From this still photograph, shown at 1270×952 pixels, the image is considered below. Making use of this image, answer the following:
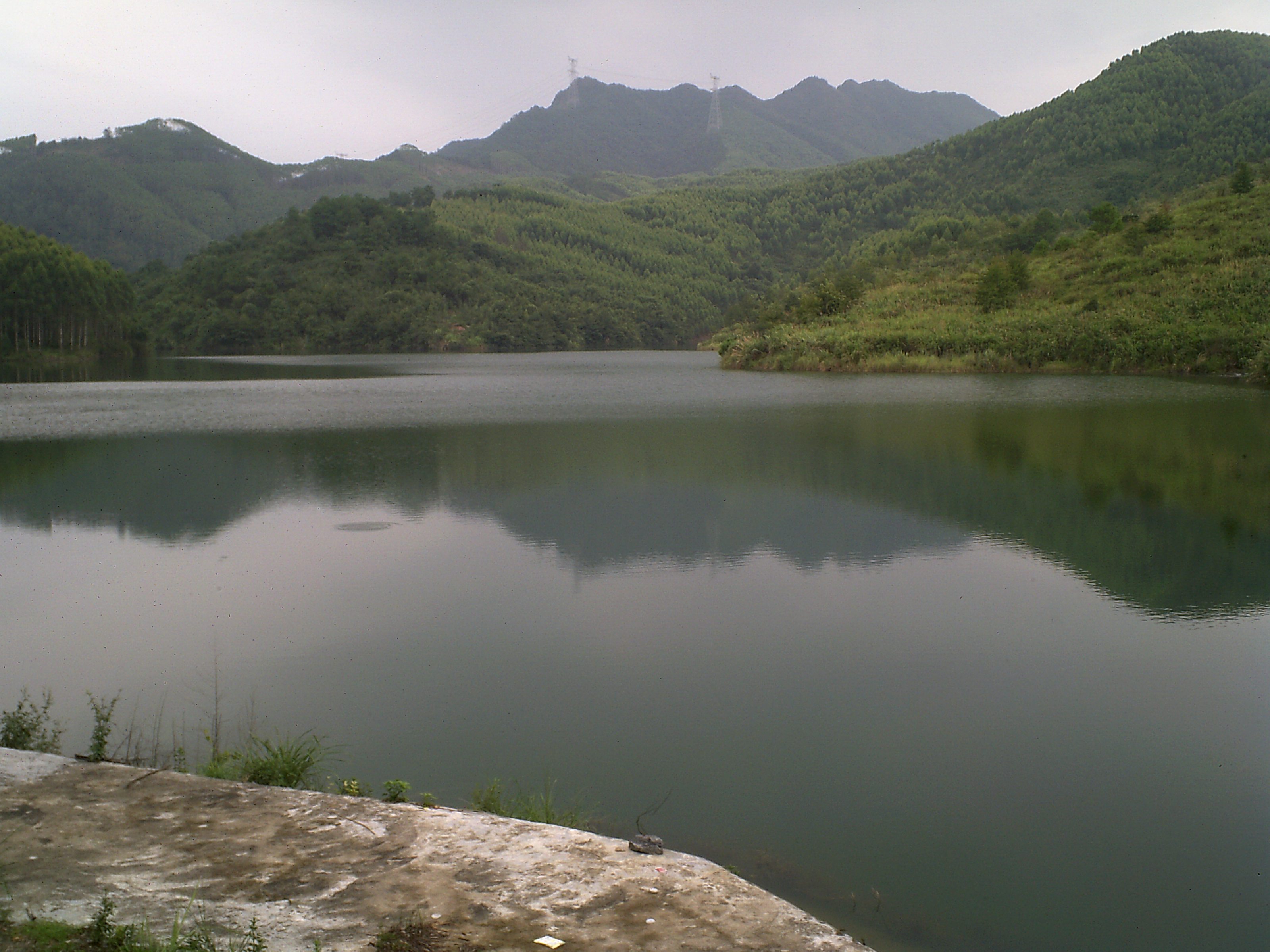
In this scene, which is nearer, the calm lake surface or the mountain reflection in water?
the calm lake surface

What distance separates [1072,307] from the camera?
34.9 m

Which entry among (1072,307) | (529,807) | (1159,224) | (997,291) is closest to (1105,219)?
(1159,224)

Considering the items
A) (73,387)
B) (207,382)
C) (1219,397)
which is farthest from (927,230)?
(73,387)

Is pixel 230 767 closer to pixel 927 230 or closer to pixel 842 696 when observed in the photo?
pixel 842 696

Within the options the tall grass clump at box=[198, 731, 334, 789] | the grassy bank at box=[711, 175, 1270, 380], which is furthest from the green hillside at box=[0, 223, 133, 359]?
the tall grass clump at box=[198, 731, 334, 789]

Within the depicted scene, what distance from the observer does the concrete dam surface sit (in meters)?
2.90

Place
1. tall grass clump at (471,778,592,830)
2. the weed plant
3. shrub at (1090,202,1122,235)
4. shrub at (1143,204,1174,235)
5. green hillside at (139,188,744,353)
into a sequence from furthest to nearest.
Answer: green hillside at (139,188,744,353) → shrub at (1090,202,1122,235) → shrub at (1143,204,1174,235) → tall grass clump at (471,778,592,830) → the weed plant

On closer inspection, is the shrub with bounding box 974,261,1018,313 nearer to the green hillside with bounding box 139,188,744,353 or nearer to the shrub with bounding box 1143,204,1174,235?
the shrub with bounding box 1143,204,1174,235

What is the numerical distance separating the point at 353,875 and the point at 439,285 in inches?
3938

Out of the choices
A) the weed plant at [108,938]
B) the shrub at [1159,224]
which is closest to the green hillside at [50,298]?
the shrub at [1159,224]

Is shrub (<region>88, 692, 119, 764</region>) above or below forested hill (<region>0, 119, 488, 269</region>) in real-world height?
below

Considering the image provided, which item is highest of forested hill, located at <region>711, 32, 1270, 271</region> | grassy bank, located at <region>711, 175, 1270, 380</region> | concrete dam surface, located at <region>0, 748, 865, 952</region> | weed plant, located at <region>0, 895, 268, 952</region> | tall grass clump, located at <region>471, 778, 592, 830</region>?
forested hill, located at <region>711, 32, 1270, 271</region>

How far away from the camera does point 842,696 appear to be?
5.50m

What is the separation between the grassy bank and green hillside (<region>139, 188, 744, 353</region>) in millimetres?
52180
